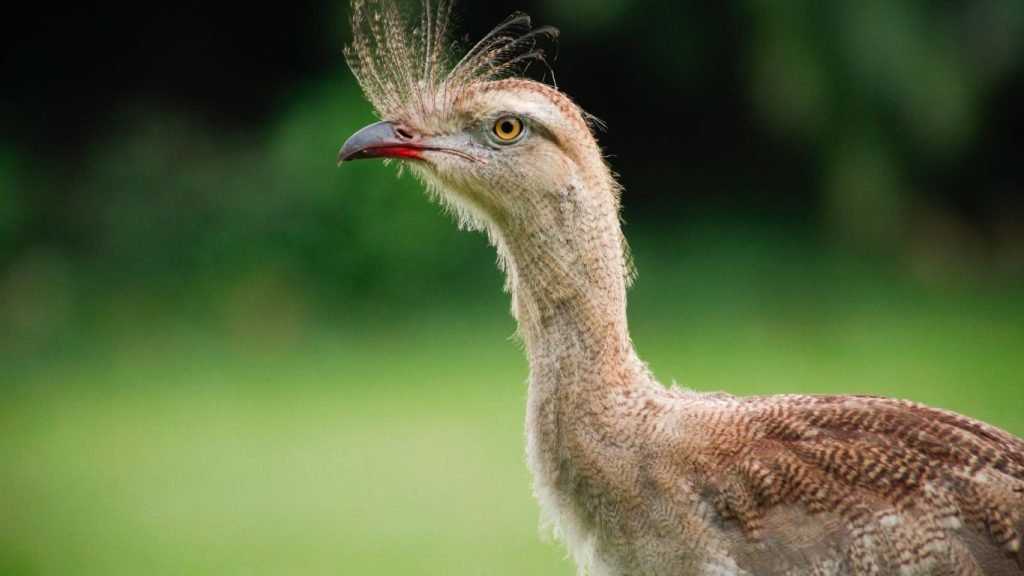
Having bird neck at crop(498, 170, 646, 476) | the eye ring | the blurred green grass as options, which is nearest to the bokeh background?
the blurred green grass

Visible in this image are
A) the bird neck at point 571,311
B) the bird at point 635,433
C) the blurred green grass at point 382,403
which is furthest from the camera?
the blurred green grass at point 382,403

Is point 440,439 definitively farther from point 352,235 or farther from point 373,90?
point 373,90

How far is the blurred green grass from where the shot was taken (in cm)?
453

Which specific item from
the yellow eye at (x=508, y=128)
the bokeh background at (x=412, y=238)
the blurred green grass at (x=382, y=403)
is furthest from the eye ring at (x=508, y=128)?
the bokeh background at (x=412, y=238)

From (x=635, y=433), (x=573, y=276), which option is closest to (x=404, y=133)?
(x=573, y=276)

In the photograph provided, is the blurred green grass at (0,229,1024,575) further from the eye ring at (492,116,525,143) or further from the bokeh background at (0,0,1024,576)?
the eye ring at (492,116,525,143)

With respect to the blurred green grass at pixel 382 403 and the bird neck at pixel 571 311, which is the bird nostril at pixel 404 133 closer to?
the bird neck at pixel 571 311

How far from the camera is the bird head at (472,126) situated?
92.7 inches

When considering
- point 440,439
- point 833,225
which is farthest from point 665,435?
point 833,225

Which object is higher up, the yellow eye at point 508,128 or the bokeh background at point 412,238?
the bokeh background at point 412,238

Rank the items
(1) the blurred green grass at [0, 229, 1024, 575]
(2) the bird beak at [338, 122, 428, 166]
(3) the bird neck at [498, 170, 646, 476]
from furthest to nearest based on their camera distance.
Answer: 1. (1) the blurred green grass at [0, 229, 1024, 575]
2. (2) the bird beak at [338, 122, 428, 166]
3. (3) the bird neck at [498, 170, 646, 476]

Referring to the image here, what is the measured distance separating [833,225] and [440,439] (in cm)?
230

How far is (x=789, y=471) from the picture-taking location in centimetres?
223

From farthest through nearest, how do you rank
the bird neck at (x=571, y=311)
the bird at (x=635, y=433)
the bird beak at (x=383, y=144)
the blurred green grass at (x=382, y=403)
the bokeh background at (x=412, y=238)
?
the bokeh background at (x=412, y=238) → the blurred green grass at (x=382, y=403) → the bird beak at (x=383, y=144) → the bird neck at (x=571, y=311) → the bird at (x=635, y=433)
